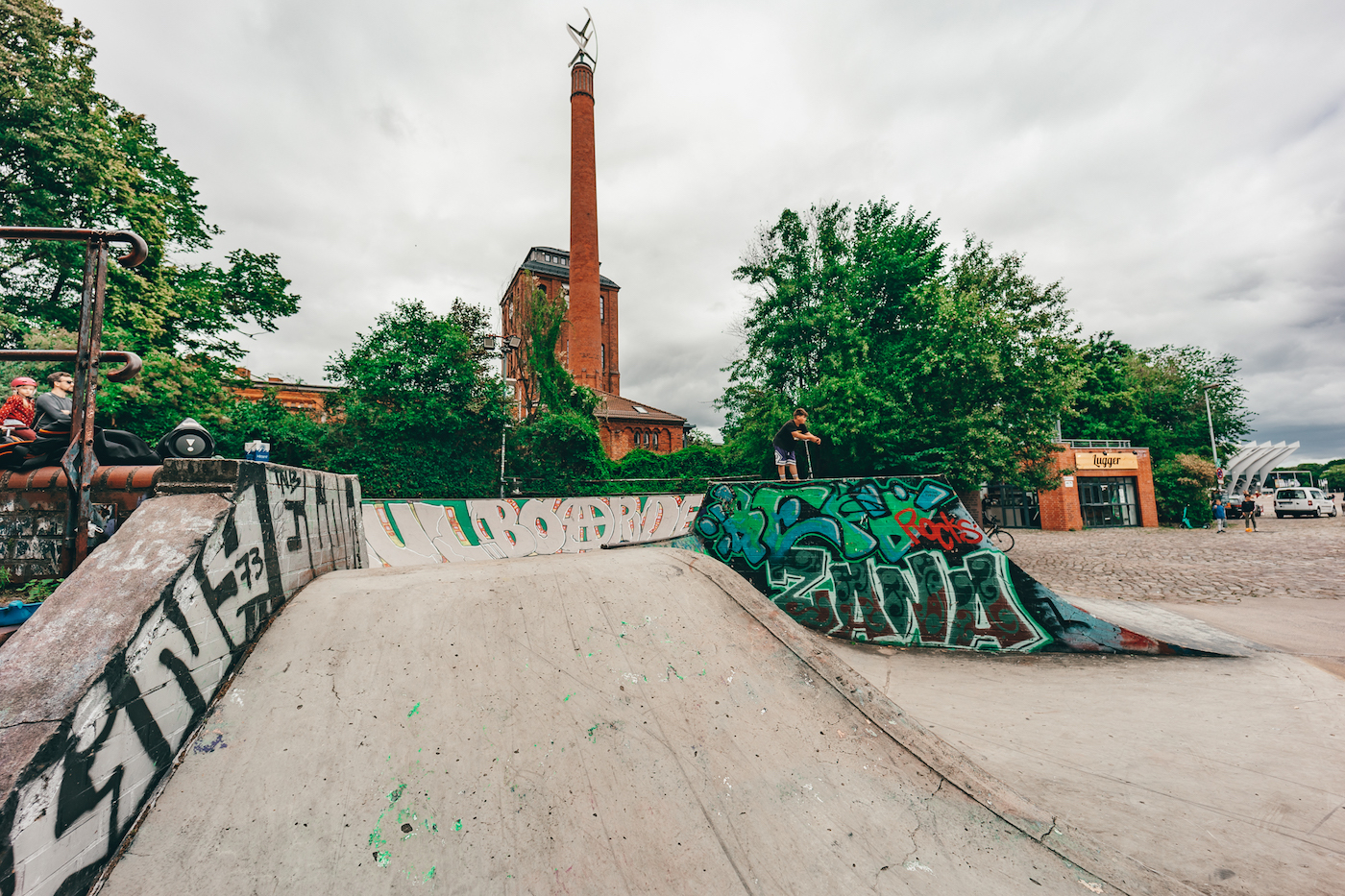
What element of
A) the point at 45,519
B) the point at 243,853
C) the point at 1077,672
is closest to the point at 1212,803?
the point at 1077,672

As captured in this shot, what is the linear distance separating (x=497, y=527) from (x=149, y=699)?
31.3 ft

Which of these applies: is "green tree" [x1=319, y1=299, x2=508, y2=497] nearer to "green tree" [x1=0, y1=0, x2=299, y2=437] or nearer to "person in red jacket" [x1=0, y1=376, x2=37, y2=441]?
"green tree" [x1=0, y1=0, x2=299, y2=437]

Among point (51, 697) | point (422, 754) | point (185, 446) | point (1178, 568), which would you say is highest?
point (185, 446)

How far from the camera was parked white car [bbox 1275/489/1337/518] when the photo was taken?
28797 millimetres

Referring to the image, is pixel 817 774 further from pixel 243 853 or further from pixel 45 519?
pixel 45 519

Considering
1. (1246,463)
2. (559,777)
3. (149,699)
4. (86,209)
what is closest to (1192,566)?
(559,777)

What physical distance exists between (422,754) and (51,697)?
1.43m

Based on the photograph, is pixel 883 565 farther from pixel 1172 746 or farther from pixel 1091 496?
pixel 1091 496

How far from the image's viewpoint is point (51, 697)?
6.55ft

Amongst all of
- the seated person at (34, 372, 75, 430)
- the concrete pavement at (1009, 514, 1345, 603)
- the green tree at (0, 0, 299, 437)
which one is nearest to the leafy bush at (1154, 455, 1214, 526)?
the concrete pavement at (1009, 514, 1345, 603)

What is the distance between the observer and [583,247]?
105 feet

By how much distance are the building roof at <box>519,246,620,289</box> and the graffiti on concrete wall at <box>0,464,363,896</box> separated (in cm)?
4506

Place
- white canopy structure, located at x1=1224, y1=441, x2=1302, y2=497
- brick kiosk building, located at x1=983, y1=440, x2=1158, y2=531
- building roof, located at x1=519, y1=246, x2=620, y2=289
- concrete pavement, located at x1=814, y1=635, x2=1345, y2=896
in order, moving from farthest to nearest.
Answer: building roof, located at x1=519, y1=246, x2=620, y2=289
white canopy structure, located at x1=1224, y1=441, x2=1302, y2=497
brick kiosk building, located at x1=983, y1=440, x2=1158, y2=531
concrete pavement, located at x1=814, y1=635, x2=1345, y2=896

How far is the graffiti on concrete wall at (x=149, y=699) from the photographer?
1.84 m
